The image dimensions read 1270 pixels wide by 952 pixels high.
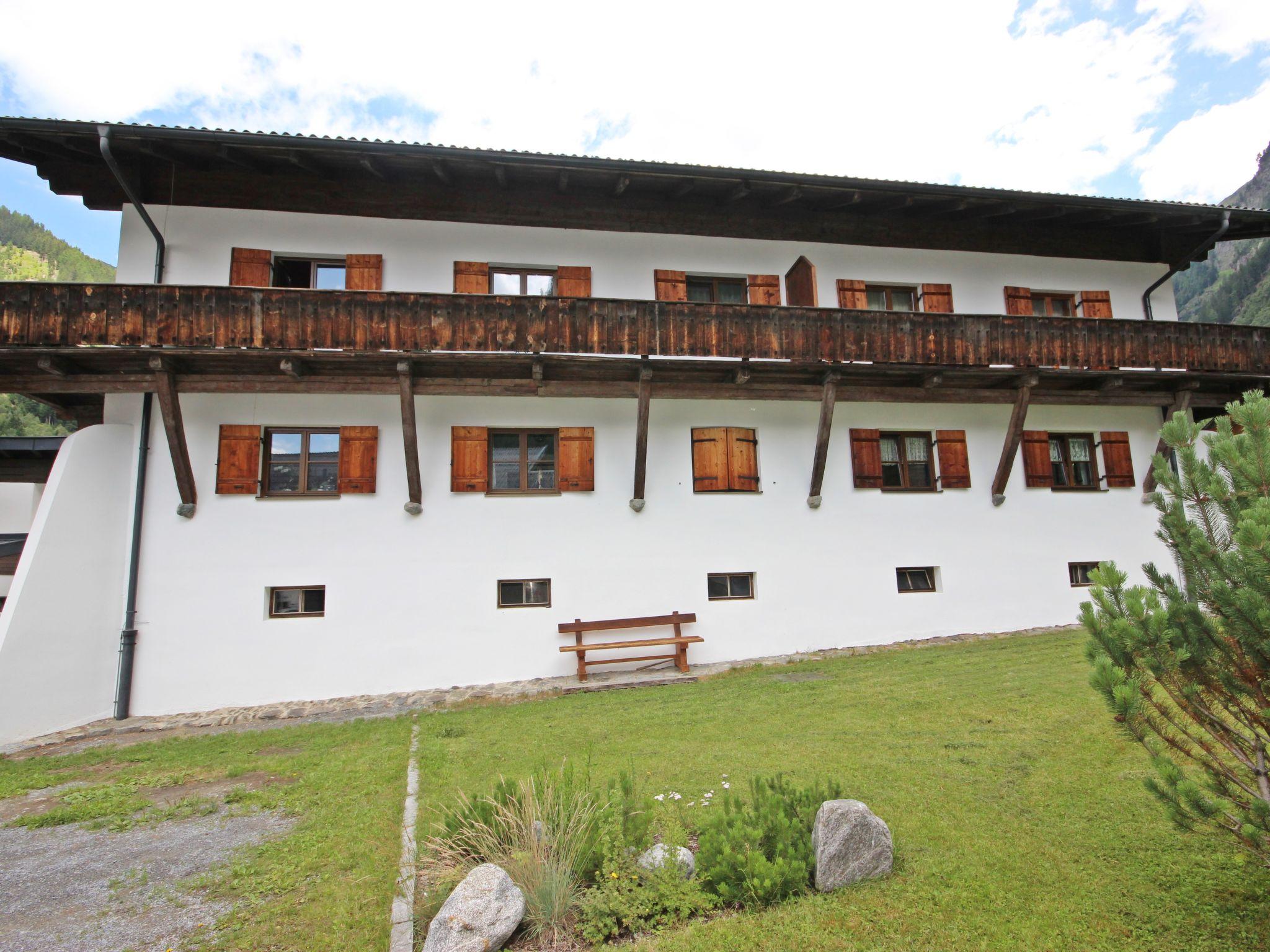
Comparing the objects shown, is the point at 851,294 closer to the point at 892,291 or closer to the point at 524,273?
the point at 892,291

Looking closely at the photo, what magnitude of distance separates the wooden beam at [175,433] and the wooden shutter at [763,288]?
32.5 feet

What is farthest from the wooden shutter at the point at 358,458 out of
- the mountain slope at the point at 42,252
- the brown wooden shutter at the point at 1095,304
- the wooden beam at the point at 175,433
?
the mountain slope at the point at 42,252

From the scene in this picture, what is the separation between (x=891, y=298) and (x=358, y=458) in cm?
1072

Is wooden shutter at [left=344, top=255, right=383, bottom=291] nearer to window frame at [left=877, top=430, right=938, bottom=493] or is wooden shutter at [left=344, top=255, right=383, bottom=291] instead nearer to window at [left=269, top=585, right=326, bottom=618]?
window at [left=269, top=585, right=326, bottom=618]

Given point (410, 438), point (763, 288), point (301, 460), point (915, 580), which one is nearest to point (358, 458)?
point (301, 460)

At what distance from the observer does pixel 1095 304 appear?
14.6 meters

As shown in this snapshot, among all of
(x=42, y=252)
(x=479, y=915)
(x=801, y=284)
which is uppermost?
(x=42, y=252)

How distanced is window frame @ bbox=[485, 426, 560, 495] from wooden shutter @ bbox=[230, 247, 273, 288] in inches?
181

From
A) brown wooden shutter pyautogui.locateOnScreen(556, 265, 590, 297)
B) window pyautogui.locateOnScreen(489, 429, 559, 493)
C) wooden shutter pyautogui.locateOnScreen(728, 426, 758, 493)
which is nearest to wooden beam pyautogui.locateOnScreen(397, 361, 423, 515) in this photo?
window pyautogui.locateOnScreen(489, 429, 559, 493)

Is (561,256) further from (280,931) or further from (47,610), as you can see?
(280,931)

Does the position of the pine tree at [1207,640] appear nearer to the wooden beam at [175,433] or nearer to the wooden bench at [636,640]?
the wooden bench at [636,640]

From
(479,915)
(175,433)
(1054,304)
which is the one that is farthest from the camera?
(1054,304)

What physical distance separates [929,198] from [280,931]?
1432 cm

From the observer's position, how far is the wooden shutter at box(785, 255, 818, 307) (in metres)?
12.1
